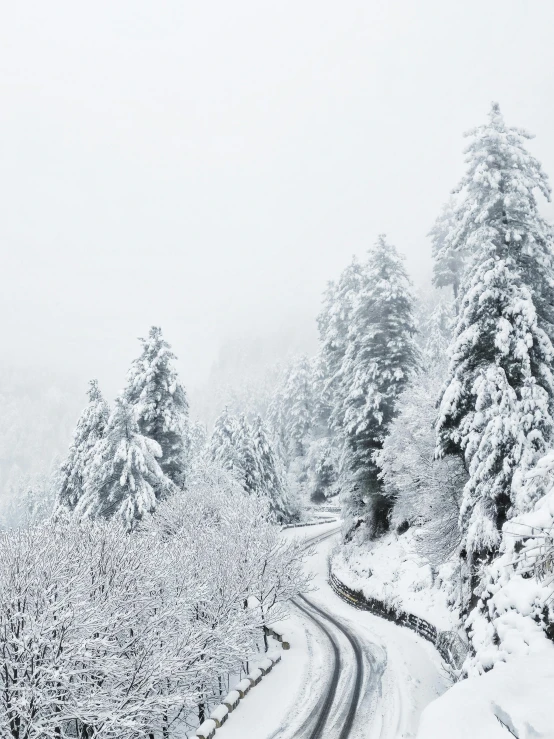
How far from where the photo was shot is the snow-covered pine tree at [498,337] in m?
15.3

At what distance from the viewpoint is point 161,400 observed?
31.2m

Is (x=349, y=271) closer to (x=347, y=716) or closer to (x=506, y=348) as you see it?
(x=506, y=348)

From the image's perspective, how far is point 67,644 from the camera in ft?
36.3

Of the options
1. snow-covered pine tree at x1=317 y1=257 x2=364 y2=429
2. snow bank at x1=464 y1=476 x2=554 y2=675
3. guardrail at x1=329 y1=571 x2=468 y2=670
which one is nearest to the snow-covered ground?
guardrail at x1=329 y1=571 x2=468 y2=670

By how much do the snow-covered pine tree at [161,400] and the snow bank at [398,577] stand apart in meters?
12.6

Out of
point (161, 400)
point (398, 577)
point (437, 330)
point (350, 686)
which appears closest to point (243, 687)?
point (350, 686)

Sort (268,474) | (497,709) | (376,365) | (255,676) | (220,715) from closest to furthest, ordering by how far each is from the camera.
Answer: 1. (497,709)
2. (220,715)
3. (255,676)
4. (376,365)
5. (268,474)

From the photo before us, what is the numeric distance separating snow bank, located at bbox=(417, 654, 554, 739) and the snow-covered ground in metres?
8.47

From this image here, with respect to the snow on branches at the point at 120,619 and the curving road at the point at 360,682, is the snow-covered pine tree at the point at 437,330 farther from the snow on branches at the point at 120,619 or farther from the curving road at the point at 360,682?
the snow on branches at the point at 120,619

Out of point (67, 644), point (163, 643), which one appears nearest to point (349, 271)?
point (163, 643)

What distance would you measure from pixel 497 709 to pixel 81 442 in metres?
31.5

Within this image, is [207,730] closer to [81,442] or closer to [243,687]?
[243,687]

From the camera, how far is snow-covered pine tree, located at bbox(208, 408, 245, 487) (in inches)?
1886

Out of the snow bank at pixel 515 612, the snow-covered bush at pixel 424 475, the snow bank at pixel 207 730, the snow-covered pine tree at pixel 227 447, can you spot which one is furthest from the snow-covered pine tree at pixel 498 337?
the snow-covered pine tree at pixel 227 447
